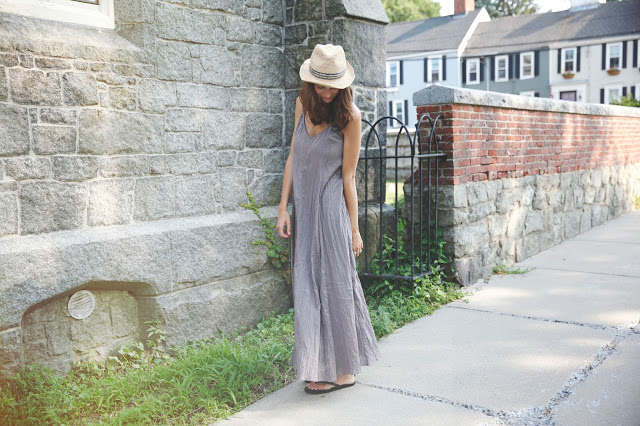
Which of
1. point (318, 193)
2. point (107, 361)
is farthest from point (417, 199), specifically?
point (107, 361)

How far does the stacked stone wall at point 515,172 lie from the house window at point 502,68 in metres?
28.4

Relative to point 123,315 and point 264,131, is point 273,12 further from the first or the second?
point 123,315

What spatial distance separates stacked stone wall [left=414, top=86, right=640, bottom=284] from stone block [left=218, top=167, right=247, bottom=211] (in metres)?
1.86

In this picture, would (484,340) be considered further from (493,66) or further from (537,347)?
(493,66)

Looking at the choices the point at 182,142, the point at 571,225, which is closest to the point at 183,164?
the point at 182,142

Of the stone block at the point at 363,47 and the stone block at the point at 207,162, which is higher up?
the stone block at the point at 363,47

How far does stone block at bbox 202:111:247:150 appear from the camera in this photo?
4570mm

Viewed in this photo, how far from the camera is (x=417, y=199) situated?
5863mm

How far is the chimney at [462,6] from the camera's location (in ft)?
129

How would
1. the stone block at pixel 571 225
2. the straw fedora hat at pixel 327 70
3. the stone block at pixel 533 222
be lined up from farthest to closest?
1. the stone block at pixel 571 225
2. the stone block at pixel 533 222
3. the straw fedora hat at pixel 327 70

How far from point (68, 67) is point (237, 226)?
5.39ft

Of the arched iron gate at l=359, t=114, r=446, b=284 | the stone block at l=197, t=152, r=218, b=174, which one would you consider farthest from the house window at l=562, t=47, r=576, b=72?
the stone block at l=197, t=152, r=218, b=174

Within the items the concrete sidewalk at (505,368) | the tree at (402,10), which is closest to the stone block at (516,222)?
the concrete sidewalk at (505,368)

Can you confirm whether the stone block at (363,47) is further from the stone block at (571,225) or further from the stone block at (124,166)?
the stone block at (571,225)
